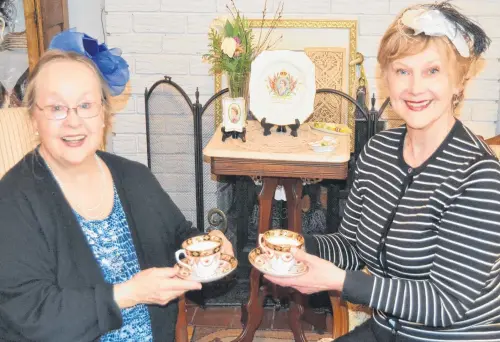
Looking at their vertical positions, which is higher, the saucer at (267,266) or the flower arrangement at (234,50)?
the flower arrangement at (234,50)

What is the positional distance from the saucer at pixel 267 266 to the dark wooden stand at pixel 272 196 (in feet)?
2.21

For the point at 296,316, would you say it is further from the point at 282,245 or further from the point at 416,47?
the point at 416,47

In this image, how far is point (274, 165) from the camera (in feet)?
7.72

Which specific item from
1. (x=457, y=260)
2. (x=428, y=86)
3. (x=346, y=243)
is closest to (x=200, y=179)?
(x=346, y=243)

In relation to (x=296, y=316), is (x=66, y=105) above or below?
above

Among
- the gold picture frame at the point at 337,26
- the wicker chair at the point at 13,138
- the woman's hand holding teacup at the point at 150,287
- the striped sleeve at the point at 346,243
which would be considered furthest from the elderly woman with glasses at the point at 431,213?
the gold picture frame at the point at 337,26

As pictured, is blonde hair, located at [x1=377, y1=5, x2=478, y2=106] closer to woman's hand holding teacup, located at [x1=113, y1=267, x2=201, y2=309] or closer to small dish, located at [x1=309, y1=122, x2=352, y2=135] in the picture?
woman's hand holding teacup, located at [x1=113, y1=267, x2=201, y2=309]

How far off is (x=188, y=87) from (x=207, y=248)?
156 centimetres

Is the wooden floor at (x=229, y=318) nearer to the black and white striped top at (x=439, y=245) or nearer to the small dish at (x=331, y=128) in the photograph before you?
the small dish at (x=331, y=128)

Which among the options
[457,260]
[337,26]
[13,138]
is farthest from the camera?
[337,26]

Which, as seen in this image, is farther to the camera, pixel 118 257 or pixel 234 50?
pixel 234 50

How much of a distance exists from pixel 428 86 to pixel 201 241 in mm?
710

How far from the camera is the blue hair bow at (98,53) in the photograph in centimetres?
166

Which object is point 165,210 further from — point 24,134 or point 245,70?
point 245,70
